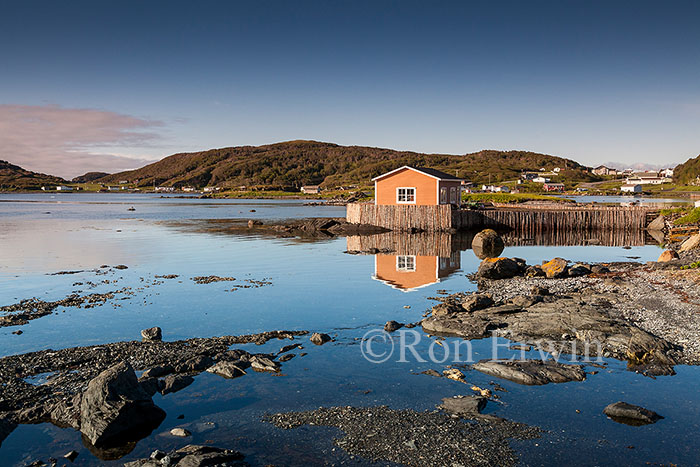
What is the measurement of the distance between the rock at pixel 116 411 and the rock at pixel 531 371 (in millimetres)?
7838

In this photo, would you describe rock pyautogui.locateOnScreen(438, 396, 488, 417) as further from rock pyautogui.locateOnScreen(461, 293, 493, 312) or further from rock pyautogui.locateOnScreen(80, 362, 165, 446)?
rock pyautogui.locateOnScreen(461, 293, 493, 312)

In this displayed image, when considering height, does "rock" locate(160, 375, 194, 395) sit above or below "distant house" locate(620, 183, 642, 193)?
below

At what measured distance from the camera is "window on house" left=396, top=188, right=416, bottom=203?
53.6 meters

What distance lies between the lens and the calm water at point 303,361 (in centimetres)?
923

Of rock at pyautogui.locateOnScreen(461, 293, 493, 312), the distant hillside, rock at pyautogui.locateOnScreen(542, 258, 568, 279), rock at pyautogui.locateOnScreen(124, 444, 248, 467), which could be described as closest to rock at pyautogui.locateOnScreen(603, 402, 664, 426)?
rock at pyautogui.locateOnScreen(124, 444, 248, 467)

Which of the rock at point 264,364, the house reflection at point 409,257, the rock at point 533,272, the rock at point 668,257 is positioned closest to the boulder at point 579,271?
the rock at point 533,272

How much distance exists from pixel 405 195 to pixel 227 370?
141 ft

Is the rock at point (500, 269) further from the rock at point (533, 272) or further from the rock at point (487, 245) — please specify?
the rock at point (487, 245)

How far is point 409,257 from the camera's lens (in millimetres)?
34438

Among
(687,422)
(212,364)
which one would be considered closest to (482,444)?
(687,422)

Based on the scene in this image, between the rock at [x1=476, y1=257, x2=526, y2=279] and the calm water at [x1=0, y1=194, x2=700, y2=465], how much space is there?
3.80 ft

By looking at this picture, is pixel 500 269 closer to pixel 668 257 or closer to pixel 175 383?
pixel 668 257

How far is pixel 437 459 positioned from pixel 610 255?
103ft

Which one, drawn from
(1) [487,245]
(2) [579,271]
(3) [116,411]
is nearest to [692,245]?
(2) [579,271]
